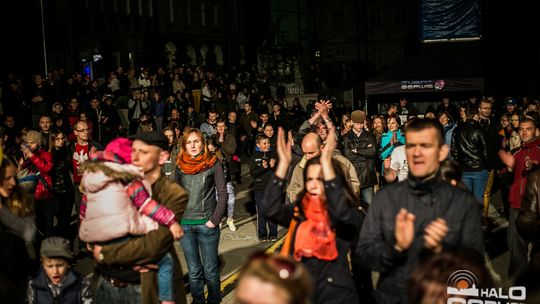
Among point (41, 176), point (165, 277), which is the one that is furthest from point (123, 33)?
→ point (165, 277)

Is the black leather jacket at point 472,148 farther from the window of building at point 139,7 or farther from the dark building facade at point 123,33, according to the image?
the window of building at point 139,7

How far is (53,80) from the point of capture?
67.4 ft

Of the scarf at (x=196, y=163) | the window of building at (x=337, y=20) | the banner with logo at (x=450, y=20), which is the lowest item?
the scarf at (x=196, y=163)

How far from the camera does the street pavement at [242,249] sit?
864 cm

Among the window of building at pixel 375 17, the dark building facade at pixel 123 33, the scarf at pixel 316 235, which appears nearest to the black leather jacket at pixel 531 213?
the scarf at pixel 316 235

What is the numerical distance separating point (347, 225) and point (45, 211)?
5.79 meters

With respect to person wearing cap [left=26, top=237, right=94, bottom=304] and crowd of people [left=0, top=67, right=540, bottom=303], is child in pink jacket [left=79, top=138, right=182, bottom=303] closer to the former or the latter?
crowd of people [left=0, top=67, right=540, bottom=303]

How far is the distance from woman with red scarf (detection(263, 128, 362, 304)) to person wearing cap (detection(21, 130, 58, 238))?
5281mm

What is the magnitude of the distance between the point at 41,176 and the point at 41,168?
0.38 feet

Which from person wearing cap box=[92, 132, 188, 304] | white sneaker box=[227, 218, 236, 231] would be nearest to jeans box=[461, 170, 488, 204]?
white sneaker box=[227, 218, 236, 231]

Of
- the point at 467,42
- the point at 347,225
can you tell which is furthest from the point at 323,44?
the point at 347,225

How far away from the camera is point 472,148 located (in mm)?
10445

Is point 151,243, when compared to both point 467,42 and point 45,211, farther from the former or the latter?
point 467,42

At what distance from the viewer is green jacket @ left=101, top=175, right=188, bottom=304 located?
4.57 meters
